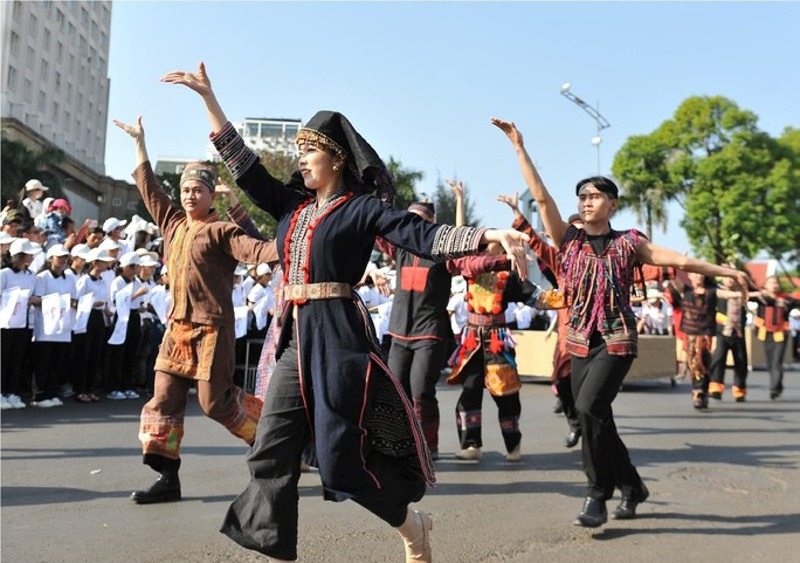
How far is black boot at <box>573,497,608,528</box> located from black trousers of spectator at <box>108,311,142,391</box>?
8.19 m

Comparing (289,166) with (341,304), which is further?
(289,166)

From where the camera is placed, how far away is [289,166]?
35.4m

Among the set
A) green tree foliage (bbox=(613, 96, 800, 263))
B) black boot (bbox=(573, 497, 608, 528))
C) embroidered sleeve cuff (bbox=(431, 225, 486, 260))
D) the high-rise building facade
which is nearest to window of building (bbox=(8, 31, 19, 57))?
the high-rise building facade

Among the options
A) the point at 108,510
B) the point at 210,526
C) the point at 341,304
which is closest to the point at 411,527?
the point at 341,304

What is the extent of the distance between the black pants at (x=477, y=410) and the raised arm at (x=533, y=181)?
2408mm

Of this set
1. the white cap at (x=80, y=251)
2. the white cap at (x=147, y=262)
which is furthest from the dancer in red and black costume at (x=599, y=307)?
the white cap at (x=147, y=262)

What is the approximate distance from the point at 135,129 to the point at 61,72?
71.4 m

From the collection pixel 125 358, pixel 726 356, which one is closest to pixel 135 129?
pixel 125 358

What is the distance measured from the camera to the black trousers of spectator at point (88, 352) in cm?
1098

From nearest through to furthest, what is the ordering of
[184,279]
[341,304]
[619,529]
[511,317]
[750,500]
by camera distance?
[341,304]
[619,529]
[184,279]
[750,500]
[511,317]

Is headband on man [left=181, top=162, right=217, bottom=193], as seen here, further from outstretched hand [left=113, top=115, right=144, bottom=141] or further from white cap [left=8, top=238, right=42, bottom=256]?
white cap [left=8, top=238, right=42, bottom=256]

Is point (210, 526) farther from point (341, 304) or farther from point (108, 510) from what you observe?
point (341, 304)

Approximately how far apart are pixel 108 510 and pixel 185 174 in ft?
7.08

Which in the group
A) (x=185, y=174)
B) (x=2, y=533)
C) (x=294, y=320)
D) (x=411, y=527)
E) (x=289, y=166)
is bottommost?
(x=2, y=533)
